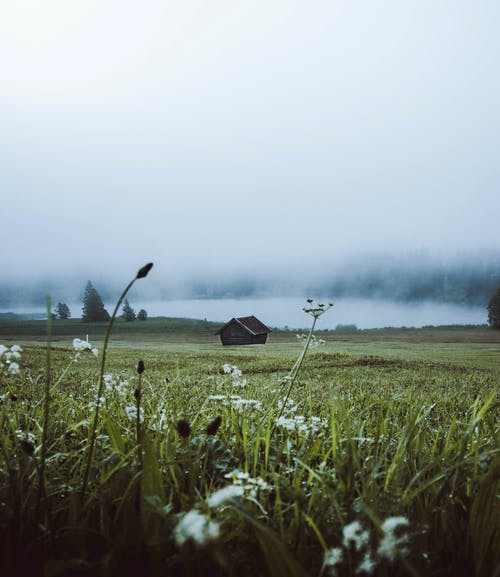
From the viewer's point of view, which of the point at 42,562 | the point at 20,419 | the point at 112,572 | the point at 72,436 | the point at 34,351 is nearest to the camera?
the point at 112,572

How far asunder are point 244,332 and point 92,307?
98.2 inches

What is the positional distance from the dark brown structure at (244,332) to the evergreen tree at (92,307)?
1.90 m

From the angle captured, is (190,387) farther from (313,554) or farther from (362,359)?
(362,359)

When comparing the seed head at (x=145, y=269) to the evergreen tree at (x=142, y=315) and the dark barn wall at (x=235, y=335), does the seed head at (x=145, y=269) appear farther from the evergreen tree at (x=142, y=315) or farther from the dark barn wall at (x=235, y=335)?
the dark barn wall at (x=235, y=335)

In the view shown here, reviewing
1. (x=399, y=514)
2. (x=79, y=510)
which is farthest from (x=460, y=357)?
(x=79, y=510)

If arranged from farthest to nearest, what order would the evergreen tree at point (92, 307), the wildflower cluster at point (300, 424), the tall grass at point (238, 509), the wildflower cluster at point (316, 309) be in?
the evergreen tree at point (92, 307) < the wildflower cluster at point (316, 309) < the wildflower cluster at point (300, 424) < the tall grass at point (238, 509)

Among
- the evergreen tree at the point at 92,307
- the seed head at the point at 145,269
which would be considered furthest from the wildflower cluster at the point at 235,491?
the evergreen tree at the point at 92,307

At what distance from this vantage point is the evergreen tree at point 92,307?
14.9ft

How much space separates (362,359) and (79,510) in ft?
15.3

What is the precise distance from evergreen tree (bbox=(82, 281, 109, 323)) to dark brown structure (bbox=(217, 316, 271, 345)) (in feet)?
6.23

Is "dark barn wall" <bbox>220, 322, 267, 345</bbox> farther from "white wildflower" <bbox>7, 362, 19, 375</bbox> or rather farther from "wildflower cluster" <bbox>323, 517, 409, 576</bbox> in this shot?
"wildflower cluster" <bbox>323, 517, 409, 576</bbox>

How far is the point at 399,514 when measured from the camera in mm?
1040

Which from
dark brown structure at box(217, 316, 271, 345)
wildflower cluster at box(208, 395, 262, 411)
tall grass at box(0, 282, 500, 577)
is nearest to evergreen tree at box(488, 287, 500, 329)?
dark brown structure at box(217, 316, 271, 345)

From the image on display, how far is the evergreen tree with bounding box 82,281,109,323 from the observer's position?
4.55 metres
